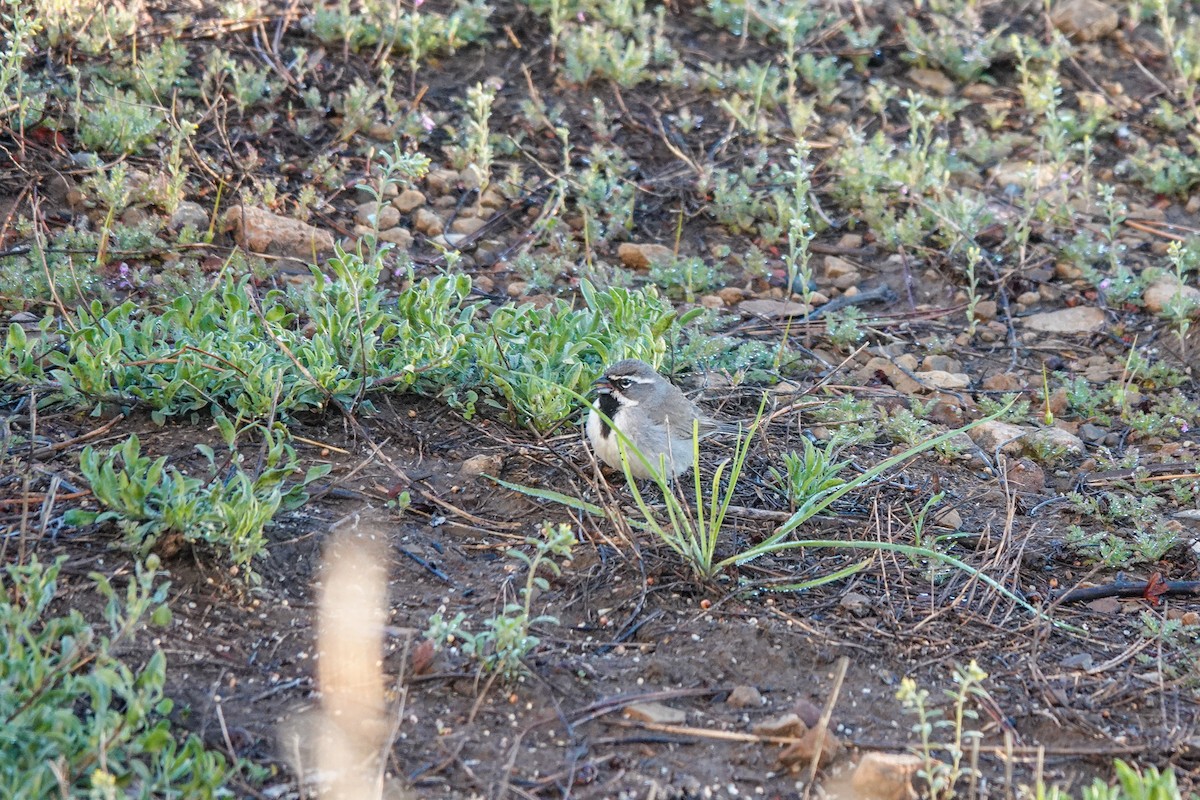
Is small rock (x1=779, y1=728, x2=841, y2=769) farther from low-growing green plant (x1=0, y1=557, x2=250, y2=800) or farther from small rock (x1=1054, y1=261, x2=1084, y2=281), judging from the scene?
small rock (x1=1054, y1=261, x2=1084, y2=281)

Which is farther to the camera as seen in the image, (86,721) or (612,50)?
(612,50)

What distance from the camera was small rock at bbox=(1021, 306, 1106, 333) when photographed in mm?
7188

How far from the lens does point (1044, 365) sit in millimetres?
6703

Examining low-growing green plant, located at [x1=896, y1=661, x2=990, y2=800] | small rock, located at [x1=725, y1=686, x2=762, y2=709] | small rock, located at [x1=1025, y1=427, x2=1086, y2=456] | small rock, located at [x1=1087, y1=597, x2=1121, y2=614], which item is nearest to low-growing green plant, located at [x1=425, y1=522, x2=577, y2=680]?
small rock, located at [x1=725, y1=686, x2=762, y2=709]

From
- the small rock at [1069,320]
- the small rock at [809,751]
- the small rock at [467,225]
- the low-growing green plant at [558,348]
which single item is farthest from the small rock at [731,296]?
the small rock at [809,751]

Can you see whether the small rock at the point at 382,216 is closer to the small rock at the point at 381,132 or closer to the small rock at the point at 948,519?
the small rock at the point at 381,132

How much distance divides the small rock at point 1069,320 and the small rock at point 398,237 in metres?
3.55

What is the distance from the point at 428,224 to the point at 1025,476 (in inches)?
144

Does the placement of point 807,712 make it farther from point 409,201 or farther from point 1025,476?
point 409,201

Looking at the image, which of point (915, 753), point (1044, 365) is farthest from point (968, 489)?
point (915, 753)

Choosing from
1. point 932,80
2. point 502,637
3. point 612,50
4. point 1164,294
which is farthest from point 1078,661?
point 932,80

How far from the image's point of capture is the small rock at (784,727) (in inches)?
146

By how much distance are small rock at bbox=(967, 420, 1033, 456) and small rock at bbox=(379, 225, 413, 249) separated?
326 centimetres

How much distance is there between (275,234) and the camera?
22.6ft
